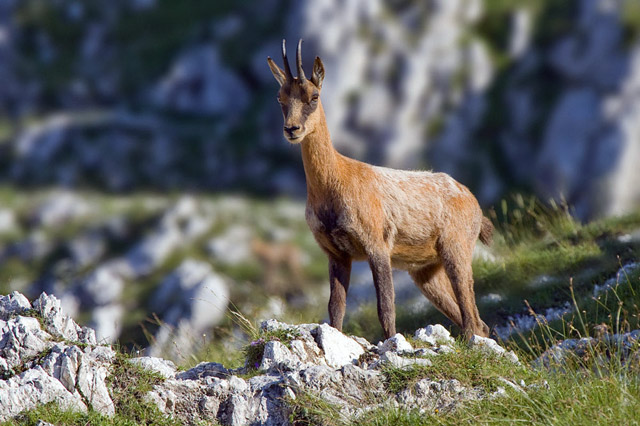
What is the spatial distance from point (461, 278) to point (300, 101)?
3.76 m

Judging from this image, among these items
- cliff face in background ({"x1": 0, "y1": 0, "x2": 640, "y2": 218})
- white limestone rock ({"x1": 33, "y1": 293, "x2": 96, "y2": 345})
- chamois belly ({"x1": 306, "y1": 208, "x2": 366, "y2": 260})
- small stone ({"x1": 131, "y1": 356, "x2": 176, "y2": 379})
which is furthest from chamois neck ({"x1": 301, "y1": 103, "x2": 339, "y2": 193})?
cliff face in background ({"x1": 0, "y1": 0, "x2": 640, "y2": 218})

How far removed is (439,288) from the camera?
1296 centimetres

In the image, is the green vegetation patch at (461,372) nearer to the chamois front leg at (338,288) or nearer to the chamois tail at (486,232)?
the chamois front leg at (338,288)

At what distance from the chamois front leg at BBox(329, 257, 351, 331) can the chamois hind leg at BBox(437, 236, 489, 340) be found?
1691mm

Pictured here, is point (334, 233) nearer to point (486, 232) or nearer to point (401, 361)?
point (401, 361)

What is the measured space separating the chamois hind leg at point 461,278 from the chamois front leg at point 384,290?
1.52 meters

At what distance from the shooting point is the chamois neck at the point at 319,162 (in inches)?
448

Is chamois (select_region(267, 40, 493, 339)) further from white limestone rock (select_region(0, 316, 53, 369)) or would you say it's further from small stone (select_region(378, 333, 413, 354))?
white limestone rock (select_region(0, 316, 53, 369))

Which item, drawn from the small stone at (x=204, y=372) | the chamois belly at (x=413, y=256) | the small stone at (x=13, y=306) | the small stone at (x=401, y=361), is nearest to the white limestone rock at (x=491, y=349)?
the small stone at (x=401, y=361)

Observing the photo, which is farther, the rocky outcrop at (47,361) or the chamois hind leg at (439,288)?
the chamois hind leg at (439,288)

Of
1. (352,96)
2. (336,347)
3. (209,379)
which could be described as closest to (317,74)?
(336,347)

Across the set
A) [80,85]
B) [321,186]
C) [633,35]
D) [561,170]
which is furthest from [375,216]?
[80,85]

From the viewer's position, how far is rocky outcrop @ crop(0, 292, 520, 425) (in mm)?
8344

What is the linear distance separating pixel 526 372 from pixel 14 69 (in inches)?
4889
